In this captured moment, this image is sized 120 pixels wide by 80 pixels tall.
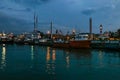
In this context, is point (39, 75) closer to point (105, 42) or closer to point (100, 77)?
point (100, 77)

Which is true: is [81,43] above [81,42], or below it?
below

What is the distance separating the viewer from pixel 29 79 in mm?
33406

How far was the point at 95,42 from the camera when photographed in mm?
112875

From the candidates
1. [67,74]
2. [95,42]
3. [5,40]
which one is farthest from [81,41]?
[5,40]

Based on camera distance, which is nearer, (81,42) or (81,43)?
(81,42)

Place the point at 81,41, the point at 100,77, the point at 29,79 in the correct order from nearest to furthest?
the point at 29,79
the point at 100,77
the point at 81,41

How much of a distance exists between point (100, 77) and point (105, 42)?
70308mm

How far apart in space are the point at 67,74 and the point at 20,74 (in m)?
6.22

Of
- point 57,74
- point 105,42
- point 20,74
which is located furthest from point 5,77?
point 105,42

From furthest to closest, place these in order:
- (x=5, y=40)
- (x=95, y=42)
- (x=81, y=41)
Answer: (x=5, y=40), (x=95, y=42), (x=81, y=41)

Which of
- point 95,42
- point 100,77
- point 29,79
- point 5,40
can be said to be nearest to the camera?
point 29,79

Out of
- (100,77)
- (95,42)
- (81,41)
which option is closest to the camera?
(100,77)

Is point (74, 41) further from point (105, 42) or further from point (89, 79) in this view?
point (89, 79)

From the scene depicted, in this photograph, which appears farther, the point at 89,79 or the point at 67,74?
the point at 67,74
